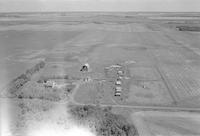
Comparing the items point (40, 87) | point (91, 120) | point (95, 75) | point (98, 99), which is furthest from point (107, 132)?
point (95, 75)

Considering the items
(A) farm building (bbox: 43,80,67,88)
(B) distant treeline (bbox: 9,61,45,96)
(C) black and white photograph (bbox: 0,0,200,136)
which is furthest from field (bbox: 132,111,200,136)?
(B) distant treeline (bbox: 9,61,45,96)

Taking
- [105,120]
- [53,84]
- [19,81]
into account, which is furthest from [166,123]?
[19,81]

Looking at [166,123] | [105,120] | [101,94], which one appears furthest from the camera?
[101,94]

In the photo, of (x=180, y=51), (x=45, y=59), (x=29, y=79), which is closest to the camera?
(x=29, y=79)

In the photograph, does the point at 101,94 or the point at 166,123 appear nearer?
the point at 166,123

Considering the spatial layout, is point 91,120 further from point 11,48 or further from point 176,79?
point 11,48

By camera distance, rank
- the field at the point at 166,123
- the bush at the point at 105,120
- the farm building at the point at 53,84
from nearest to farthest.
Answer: the bush at the point at 105,120
the field at the point at 166,123
the farm building at the point at 53,84

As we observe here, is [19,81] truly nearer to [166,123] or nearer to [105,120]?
[105,120]

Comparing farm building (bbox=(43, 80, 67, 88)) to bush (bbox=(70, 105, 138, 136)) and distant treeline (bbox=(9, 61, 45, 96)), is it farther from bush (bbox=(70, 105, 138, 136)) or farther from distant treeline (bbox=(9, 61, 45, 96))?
bush (bbox=(70, 105, 138, 136))

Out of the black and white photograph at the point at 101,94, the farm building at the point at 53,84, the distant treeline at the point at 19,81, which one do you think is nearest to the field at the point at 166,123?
the black and white photograph at the point at 101,94

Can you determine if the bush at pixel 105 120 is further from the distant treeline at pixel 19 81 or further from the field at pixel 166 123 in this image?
the distant treeline at pixel 19 81

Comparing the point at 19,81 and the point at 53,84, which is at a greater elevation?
the point at 19,81
